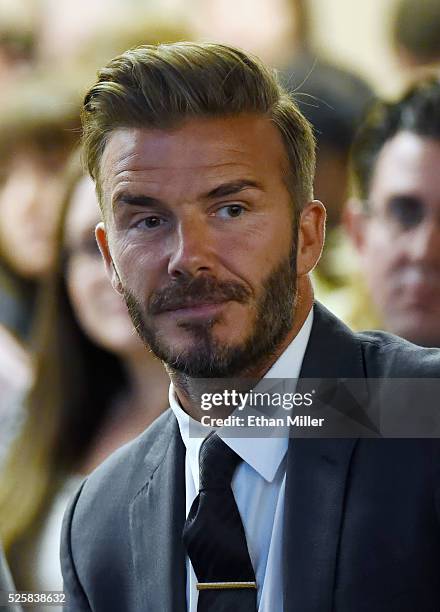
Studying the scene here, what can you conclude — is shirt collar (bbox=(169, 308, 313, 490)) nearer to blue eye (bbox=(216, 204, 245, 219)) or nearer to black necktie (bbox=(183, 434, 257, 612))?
black necktie (bbox=(183, 434, 257, 612))

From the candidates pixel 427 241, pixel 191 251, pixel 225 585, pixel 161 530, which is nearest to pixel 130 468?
pixel 161 530

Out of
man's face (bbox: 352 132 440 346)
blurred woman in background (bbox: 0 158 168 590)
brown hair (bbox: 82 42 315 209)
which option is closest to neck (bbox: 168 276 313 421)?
brown hair (bbox: 82 42 315 209)

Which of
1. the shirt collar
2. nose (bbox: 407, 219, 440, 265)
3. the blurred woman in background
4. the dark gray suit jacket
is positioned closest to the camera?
the dark gray suit jacket

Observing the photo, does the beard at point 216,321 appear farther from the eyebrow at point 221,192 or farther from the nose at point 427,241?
the nose at point 427,241

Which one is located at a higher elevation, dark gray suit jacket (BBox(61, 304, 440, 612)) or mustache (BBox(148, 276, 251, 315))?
mustache (BBox(148, 276, 251, 315))

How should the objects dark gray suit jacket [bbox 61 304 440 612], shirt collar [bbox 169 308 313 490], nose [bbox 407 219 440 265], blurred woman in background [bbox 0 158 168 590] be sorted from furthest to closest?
blurred woman in background [bbox 0 158 168 590], nose [bbox 407 219 440 265], shirt collar [bbox 169 308 313 490], dark gray suit jacket [bbox 61 304 440 612]

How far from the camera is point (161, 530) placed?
1.21 m

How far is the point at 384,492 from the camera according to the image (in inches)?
42.9

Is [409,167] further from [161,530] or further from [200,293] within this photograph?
[161,530]

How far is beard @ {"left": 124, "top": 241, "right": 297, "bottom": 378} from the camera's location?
1135 mm

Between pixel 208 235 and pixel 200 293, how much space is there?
Answer: 68 millimetres

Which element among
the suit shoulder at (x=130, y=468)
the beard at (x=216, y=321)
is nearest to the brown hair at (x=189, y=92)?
the beard at (x=216, y=321)

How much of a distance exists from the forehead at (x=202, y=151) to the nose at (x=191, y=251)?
58 millimetres

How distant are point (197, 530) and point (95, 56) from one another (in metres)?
0.95
